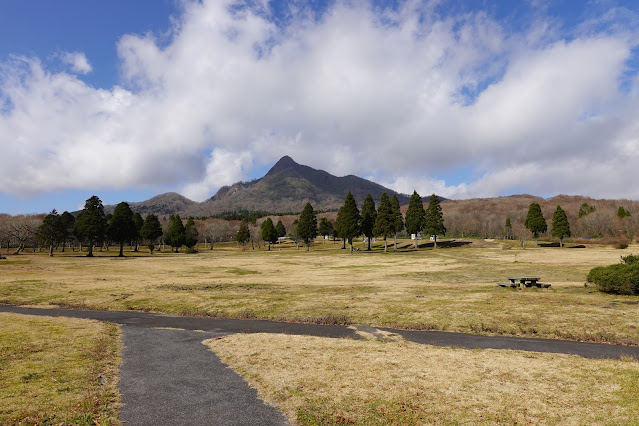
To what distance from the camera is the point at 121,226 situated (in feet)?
309

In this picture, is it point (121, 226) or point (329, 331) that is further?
point (121, 226)

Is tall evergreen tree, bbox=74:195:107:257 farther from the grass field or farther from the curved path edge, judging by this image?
the grass field

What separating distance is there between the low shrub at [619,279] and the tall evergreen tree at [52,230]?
109 m

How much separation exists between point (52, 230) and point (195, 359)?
103 metres

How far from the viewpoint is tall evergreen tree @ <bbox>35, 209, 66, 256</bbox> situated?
9212 cm

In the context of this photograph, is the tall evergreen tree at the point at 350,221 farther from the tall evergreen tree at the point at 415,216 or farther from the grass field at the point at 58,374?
the grass field at the point at 58,374

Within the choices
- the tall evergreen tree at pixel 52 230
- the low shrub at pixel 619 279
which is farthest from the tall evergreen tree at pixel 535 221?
the tall evergreen tree at pixel 52 230

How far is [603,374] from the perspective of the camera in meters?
10.3

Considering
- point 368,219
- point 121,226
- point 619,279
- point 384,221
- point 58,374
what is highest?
point 368,219

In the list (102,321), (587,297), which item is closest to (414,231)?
(587,297)

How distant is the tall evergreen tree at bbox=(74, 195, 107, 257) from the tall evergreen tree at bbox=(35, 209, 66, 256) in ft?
34.3

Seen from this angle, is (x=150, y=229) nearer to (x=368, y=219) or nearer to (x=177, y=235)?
→ (x=177, y=235)

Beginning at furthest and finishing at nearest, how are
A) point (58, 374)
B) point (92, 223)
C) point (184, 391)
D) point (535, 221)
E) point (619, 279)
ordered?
point (535, 221) → point (92, 223) → point (619, 279) → point (58, 374) → point (184, 391)

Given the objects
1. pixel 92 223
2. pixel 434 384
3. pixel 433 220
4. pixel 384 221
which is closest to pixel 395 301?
pixel 434 384
